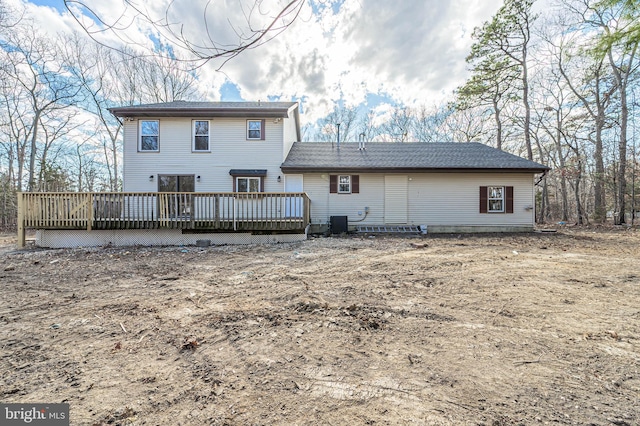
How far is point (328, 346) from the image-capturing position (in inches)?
92.5

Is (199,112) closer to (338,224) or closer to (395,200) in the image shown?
(338,224)

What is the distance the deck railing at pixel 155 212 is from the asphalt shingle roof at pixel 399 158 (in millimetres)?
3384

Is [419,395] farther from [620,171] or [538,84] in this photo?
[538,84]

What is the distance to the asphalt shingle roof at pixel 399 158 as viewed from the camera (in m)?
11.3

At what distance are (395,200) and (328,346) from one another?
10126 mm

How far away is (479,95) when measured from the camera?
17344mm

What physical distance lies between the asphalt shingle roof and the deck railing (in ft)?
11.1

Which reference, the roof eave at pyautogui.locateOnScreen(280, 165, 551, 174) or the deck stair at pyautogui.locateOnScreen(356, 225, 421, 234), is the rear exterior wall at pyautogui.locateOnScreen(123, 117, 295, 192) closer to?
the roof eave at pyautogui.locateOnScreen(280, 165, 551, 174)

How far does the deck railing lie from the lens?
810 centimetres

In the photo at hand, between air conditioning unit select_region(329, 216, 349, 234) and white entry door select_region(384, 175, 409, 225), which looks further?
white entry door select_region(384, 175, 409, 225)

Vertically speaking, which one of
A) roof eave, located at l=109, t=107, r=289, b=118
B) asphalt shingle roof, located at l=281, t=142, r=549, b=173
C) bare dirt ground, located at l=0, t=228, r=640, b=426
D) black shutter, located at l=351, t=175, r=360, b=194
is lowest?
bare dirt ground, located at l=0, t=228, r=640, b=426

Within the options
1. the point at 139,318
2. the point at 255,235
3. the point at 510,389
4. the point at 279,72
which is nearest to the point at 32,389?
the point at 139,318

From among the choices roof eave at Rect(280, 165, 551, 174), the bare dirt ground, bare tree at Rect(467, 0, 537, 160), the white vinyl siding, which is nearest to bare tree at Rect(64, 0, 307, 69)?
the bare dirt ground

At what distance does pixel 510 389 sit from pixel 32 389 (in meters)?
3.26
